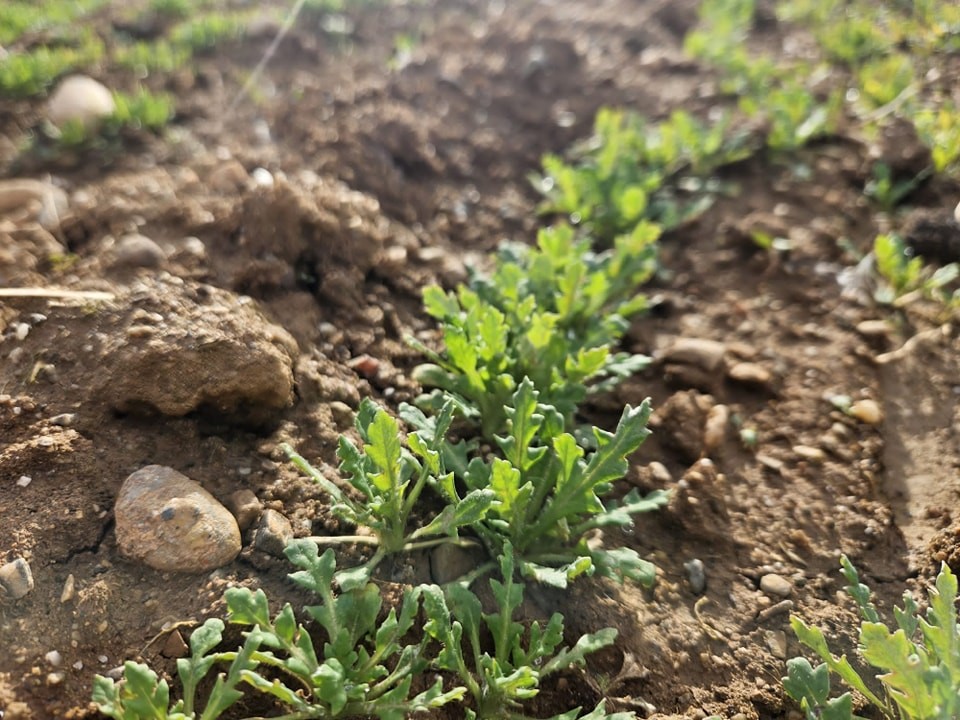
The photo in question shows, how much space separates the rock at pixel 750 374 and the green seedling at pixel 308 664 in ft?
4.86

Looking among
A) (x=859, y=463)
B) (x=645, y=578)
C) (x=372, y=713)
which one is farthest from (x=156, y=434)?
(x=859, y=463)

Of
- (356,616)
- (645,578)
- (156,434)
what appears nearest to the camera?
(356,616)

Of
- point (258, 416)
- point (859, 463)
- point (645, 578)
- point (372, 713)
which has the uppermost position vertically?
point (859, 463)

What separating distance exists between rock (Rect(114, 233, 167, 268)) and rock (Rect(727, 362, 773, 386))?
1.99 metres

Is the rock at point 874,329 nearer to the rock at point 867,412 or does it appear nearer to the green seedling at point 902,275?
the green seedling at point 902,275

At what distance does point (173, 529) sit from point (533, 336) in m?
1.15

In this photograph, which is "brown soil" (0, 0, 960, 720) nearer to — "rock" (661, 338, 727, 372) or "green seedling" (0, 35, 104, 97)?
"rock" (661, 338, 727, 372)

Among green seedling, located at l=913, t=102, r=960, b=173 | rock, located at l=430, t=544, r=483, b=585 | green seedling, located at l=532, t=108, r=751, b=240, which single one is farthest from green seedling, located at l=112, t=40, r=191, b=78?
green seedling, located at l=913, t=102, r=960, b=173

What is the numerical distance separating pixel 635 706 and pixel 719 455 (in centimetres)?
92

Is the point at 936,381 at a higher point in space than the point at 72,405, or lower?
higher

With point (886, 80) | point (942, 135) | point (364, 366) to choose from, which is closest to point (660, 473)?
point (364, 366)

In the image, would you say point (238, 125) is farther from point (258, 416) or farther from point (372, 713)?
point (372, 713)

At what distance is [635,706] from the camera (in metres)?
1.87

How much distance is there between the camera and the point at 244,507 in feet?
6.59
